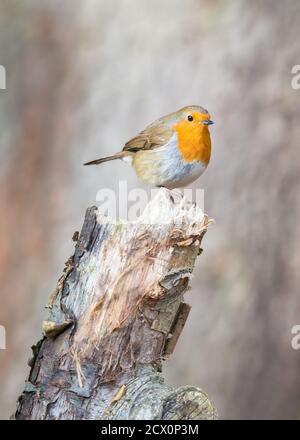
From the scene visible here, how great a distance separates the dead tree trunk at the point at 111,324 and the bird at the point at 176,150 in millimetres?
1235

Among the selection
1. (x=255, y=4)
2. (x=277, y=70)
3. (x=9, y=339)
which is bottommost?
(x=9, y=339)

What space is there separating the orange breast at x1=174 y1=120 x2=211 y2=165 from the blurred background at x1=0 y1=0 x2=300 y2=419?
20.7 inches

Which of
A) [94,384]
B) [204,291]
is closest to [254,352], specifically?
[204,291]

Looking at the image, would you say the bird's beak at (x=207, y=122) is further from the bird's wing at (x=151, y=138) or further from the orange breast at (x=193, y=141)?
the bird's wing at (x=151, y=138)

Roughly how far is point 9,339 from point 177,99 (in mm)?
1732

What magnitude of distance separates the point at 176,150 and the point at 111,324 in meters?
1.56

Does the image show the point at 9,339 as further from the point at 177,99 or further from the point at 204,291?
the point at 177,99

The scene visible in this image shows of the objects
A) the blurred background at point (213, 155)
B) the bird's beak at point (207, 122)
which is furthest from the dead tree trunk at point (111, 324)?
the blurred background at point (213, 155)

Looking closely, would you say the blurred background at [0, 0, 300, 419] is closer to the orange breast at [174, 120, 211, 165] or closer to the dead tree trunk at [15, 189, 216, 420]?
the orange breast at [174, 120, 211, 165]

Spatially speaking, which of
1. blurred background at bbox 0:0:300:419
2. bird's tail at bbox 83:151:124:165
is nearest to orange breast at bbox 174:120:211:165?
bird's tail at bbox 83:151:124:165

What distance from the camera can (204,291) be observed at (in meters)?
4.66

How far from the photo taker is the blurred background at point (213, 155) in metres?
4.59

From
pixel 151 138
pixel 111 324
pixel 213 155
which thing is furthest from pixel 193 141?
pixel 111 324

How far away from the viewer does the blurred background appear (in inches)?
181
